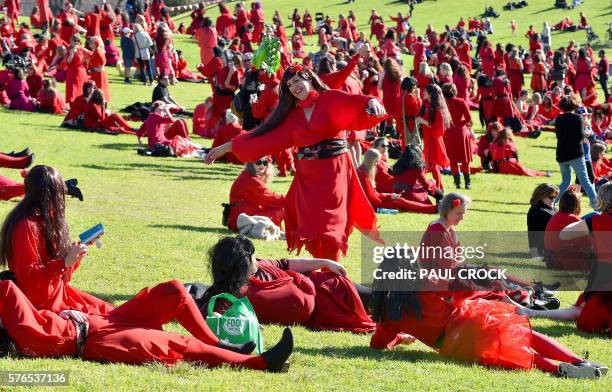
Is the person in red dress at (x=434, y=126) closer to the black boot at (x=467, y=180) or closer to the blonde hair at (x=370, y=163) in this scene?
the black boot at (x=467, y=180)

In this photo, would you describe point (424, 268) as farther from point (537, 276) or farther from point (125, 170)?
point (125, 170)

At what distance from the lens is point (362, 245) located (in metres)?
11.4

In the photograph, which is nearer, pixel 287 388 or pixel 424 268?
pixel 287 388

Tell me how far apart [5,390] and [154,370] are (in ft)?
2.92

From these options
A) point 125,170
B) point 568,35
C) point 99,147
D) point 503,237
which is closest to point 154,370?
point 503,237

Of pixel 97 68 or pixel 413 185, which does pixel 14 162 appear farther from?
pixel 97 68

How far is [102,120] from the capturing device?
20125 millimetres

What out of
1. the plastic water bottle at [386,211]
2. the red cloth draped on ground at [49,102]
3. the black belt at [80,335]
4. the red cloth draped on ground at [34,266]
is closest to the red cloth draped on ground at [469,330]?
the black belt at [80,335]

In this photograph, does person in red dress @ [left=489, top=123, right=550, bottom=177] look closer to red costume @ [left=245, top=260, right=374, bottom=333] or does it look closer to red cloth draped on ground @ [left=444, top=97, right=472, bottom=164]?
red cloth draped on ground @ [left=444, top=97, right=472, bottom=164]

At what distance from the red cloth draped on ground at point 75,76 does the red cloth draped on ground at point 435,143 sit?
9373 millimetres

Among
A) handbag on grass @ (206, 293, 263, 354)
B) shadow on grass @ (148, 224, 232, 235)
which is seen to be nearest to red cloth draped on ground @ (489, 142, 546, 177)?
shadow on grass @ (148, 224, 232, 235)

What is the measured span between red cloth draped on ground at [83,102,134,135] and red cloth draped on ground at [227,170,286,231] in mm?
9001

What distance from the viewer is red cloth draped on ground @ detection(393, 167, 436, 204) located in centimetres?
1414

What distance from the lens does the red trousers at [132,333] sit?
5898mm
